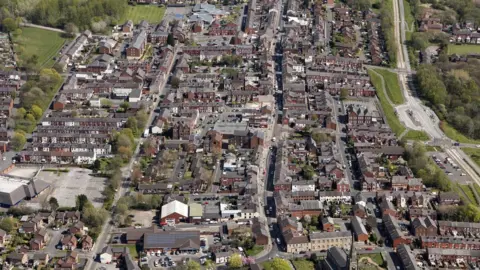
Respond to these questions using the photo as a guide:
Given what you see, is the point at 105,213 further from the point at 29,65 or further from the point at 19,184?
the point at 29,65

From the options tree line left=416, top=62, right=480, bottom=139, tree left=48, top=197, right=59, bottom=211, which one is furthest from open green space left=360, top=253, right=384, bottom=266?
tree line left=416, top=62, right=480, bottom=139

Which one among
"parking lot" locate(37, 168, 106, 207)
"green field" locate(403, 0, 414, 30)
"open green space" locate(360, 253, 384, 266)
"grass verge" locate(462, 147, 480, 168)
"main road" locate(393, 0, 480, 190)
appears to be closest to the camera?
"open green space" locate(360, 253, 384, 266)

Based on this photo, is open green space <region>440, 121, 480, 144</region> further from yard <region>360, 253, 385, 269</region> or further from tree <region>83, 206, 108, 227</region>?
tree <region>83, 206, 108, 227</region>

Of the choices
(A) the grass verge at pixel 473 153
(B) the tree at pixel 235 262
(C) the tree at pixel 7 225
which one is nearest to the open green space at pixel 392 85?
(A) the grass verge at pixel 473 153

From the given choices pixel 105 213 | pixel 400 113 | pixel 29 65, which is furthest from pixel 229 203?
pixel 29 65

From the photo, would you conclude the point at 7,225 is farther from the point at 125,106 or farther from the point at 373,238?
the point at 373,238

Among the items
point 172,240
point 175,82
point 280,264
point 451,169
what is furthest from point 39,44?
point 280,264
